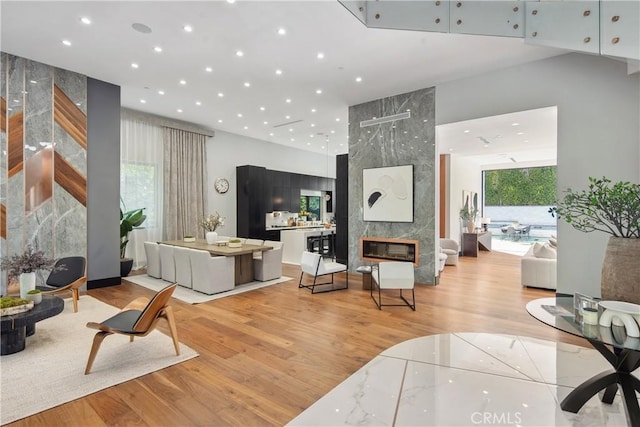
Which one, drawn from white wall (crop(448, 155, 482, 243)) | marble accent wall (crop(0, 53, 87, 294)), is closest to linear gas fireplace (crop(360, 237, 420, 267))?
white wall (crop(448, 155, 482, 243))

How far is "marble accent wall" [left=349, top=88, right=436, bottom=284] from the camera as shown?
590cm

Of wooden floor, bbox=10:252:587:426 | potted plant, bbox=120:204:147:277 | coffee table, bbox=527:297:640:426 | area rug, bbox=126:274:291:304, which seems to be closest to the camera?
coffee table, bbox=527:297:640:426

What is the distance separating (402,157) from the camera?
623cm

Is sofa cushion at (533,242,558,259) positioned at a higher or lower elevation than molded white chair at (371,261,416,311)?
higher

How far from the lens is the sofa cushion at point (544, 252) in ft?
18.5

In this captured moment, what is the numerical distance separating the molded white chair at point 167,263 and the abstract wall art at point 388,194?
4.03 meters

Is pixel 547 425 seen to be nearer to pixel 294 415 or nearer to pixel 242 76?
pixel 294 415

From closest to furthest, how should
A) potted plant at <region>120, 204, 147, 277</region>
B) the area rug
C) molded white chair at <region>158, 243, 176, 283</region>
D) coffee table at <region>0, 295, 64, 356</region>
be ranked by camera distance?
coffee table at <region>0, 295, 64, 356</region>, the area rug, molded white chair at <region>158, 243, 176, 283</region>, potted plant at <region>120, 204, 147, 277</region>

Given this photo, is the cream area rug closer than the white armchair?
Yes

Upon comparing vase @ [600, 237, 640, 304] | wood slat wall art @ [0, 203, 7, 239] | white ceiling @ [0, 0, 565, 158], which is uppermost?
white ceiling @ [0, 0, 565, 158]

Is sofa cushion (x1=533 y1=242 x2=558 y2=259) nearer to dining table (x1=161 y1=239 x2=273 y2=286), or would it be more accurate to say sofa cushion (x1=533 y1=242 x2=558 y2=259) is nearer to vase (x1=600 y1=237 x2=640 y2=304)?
vase (x1=600 y1=237 x2=640 y2=304)

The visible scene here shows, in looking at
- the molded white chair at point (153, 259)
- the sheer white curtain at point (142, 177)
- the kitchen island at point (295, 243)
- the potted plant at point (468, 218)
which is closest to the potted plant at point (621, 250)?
the kitchen island at point (295, 243)

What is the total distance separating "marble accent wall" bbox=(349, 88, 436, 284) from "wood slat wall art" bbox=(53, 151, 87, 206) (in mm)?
5170

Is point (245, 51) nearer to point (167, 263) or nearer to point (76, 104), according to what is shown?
point (76, 104)
